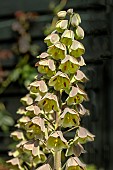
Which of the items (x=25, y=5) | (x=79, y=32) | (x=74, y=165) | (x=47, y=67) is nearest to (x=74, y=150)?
(x=74, y=165)

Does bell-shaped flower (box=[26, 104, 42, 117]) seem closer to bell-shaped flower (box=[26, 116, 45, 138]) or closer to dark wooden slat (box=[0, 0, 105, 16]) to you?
bell-shaped flower (box=[26, 116, 45, 138])

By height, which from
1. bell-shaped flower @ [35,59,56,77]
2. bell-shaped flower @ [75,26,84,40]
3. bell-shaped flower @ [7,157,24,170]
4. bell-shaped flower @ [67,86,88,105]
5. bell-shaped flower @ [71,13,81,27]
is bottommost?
bell-shaped flower @ [7,157,24,170]

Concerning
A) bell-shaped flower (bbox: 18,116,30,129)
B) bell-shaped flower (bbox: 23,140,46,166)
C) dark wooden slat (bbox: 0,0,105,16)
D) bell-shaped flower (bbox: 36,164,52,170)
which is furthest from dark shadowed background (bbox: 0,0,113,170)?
bell-shaped flower (bbox: 36,164,52,170)

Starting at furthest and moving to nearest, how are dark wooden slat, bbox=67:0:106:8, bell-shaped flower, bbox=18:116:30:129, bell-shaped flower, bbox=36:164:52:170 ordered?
dark wooden slat, bbox=67:0:106:8 → bell-shaped flower, bbox=18:116:30:129 → bell-shaped flower, bbox=36:164:52:170

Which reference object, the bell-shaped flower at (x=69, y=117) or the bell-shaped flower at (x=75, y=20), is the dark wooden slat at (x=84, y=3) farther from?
the bell-shaped flower at (x=69, y=117)

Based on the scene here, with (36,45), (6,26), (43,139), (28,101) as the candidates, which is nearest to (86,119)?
(28,101)

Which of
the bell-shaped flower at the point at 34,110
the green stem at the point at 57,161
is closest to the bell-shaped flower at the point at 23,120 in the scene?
the bell-shaped flower at the point at 34,110
